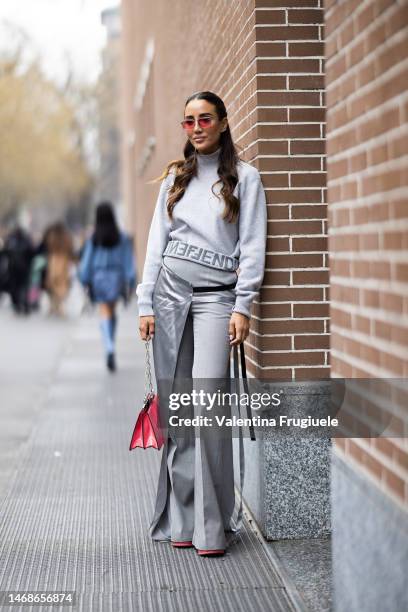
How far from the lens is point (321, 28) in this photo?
17.1ft

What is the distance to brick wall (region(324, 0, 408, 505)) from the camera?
3047 mm

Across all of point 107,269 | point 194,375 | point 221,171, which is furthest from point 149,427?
point 107,269

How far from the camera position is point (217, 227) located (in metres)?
4.89

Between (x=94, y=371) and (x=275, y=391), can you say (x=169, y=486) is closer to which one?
(x=275, y=391)

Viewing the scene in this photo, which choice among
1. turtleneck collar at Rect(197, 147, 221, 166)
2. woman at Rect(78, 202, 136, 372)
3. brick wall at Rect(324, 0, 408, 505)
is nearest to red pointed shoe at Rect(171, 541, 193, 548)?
brick wall at Rect(324, 0, 408, 505)

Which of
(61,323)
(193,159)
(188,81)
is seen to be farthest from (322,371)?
(61,323)

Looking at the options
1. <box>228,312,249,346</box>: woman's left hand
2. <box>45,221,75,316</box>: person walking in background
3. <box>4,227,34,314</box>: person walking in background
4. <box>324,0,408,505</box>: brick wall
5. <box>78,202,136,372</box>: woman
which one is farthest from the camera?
<box>4,227,34,314</box>: person walking in background

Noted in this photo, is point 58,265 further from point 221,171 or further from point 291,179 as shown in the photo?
point 221,171

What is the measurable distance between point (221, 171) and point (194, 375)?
2.98 ft

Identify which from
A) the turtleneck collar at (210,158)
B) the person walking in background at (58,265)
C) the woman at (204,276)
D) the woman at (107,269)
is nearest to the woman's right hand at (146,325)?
the woman at (204,276)

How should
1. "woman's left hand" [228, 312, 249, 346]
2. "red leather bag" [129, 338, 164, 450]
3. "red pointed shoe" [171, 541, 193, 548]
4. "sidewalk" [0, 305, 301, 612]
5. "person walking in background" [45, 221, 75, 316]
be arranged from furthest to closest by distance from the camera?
1. "person walking in background" [45, 221, 75, 316]
2. "red pointed shoe" [171, 541, 193, 548]
3. "red leather bag" [129, 338, 164, 450]
4. "woman's left hand" [228, 312, 249, 346]
5. "sidewalk" [0, 305, 301, 612]

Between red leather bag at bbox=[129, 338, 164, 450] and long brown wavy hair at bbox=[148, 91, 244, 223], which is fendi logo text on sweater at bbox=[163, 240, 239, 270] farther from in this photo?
red leather bag at bbox=[129, 338, 164, 450]

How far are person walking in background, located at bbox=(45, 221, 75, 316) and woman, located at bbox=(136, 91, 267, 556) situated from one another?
56.2 feet

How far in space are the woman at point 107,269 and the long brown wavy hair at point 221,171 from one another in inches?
262
